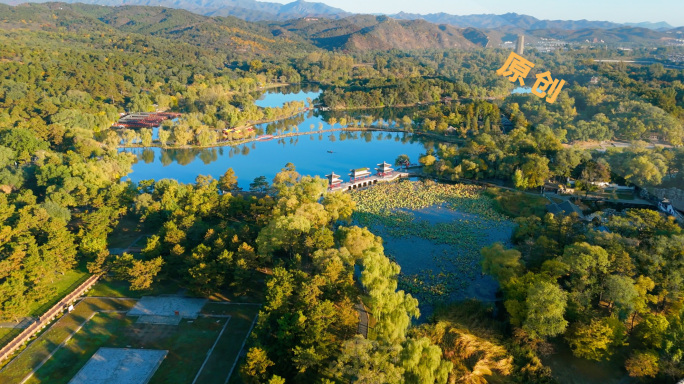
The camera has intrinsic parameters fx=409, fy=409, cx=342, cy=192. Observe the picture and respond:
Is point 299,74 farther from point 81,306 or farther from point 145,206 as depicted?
point 81,306

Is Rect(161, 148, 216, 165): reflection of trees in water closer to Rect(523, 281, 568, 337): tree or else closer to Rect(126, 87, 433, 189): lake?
Rect(126, 87, 433, 189): lake

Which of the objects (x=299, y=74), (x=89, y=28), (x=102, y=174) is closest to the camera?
(x=102, y=174)

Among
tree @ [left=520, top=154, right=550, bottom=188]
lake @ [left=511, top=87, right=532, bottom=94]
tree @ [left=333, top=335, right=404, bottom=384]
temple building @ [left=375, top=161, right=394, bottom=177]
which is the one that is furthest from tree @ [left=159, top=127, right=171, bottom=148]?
lake @ [left=511, top=87, right=532, bottom=94]

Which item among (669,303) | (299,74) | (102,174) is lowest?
(669,303)

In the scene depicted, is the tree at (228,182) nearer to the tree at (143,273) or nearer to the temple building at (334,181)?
the temple building at (334,181)

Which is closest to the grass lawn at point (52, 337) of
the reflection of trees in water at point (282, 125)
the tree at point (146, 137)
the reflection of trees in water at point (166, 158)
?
the reflection of trees in water at point (166, 158)

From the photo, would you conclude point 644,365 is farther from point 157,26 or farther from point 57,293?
point 157,26

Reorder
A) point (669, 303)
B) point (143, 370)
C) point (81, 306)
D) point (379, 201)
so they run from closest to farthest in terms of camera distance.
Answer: point (143, 370), point (669, 303), point (81, 306), point (379, 201)

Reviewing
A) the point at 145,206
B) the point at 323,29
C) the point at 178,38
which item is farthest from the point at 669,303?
the point at 323,29
